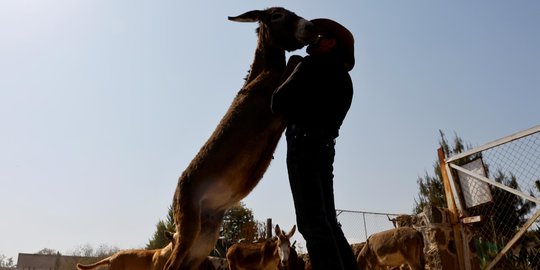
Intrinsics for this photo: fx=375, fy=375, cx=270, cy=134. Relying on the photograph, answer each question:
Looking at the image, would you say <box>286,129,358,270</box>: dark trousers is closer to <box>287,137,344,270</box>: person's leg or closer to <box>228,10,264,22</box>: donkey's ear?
<box>287,137,344,270</box>: person's leg

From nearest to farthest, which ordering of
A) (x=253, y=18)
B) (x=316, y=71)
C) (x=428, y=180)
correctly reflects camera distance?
(x=316, y=71) < (x=253, y=18) < (x=428, y=180)

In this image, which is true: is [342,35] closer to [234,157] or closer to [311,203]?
[234,157]

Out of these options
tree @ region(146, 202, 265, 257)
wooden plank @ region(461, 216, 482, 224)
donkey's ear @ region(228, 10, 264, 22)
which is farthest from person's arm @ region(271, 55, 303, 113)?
tree @ region(146, 202, 265, 257)

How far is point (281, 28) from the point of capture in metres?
3.16

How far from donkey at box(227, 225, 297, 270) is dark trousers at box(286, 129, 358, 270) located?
840 centimetres

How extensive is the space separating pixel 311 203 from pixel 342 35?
1.40 m

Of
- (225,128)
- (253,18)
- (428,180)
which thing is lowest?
(225,128)

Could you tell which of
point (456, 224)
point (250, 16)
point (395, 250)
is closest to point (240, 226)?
point (395, 250)

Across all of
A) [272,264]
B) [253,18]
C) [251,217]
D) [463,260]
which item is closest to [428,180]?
[251,217]

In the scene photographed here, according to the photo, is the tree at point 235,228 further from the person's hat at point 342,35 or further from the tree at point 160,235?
the person's hat at point 342,35

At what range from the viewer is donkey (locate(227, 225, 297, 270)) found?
1058 centimetres

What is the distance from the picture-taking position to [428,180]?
22672 mm

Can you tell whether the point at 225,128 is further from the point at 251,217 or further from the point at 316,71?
the point at 251,217

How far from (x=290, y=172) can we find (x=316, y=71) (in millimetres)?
689
